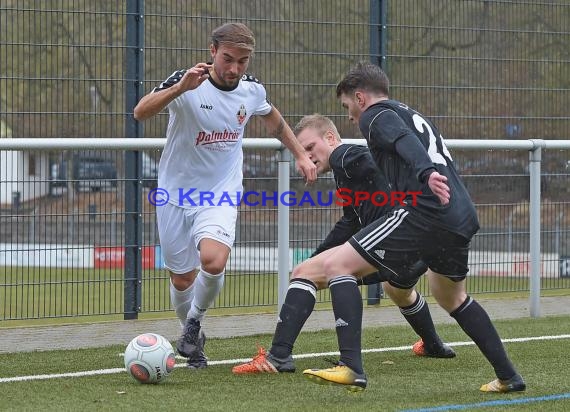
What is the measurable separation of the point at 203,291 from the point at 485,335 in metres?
1.82

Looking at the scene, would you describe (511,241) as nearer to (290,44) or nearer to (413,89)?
(413,89)

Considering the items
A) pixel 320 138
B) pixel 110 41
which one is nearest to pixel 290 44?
pixel 110 41

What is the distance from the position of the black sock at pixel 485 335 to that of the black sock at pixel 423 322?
129 cm

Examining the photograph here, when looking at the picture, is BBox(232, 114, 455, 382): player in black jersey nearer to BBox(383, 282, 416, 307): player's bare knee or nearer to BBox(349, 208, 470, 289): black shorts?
BBox(383, 282, 416, 307): player's bare knee

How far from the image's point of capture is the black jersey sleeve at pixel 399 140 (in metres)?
5.82

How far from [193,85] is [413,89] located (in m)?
5.23

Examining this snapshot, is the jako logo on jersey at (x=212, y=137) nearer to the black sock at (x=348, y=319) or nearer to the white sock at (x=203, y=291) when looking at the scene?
the white sock at (x=203, y=291)

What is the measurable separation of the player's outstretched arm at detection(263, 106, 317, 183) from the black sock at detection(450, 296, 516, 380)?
1.46m

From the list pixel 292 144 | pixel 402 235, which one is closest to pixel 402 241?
A: pixel 402 235

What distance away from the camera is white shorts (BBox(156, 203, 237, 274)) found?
725 centimetres

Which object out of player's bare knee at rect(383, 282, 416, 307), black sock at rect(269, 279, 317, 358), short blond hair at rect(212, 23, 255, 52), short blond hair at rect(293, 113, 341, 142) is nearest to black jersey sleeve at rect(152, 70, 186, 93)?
short blond hair at rect(212, 23, 255, 52)

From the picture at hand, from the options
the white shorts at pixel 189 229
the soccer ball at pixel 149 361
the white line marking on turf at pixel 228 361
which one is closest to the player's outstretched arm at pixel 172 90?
the white shorts at pixel 189 229

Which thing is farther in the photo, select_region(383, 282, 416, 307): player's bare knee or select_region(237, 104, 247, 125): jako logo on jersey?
select_region(383, 282, 416, 307): player's bare knee

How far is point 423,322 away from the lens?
771cm
